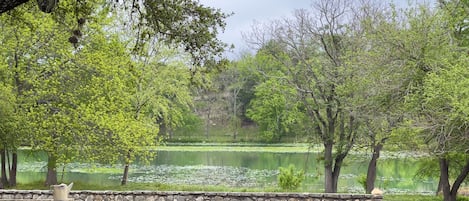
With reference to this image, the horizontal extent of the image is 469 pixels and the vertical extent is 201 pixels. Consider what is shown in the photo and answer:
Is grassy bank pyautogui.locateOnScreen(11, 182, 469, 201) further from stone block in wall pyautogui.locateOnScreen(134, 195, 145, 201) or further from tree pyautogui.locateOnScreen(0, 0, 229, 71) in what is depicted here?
tree pyautogui.locateOnScreen(0, 0, 229, 71)

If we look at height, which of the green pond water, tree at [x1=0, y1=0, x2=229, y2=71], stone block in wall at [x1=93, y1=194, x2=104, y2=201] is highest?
tree at [x1=0, y1=0, x2=229, y2=71]

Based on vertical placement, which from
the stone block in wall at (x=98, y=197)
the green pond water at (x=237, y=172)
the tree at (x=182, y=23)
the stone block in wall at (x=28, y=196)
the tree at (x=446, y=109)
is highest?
the tree at (x=182, y=23)

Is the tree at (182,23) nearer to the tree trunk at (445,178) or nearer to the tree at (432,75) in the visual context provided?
the tree at (432,75)

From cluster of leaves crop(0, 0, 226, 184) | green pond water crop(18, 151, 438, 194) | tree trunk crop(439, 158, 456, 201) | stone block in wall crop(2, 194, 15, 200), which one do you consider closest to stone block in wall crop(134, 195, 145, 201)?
stone block in wall crop(2, 194, 15, 200)

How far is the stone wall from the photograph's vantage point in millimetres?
11922

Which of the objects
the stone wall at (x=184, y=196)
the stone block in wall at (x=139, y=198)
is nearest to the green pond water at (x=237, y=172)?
the stone wall at (x=184, y=196)

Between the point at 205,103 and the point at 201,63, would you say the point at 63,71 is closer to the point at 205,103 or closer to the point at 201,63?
the point at 201,63

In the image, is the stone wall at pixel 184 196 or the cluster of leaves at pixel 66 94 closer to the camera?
the stone wall at pixel 184 196

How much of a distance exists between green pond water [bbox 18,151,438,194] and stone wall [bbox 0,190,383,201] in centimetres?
770

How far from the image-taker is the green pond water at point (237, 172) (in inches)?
958

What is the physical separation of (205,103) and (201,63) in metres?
51.8

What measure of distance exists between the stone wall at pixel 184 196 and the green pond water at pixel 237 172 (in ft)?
25.3

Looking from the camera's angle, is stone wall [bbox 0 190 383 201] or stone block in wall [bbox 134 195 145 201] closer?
stone wall [bbox 0 190 383 201]

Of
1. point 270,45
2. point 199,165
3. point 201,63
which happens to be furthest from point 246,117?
point 201,63
